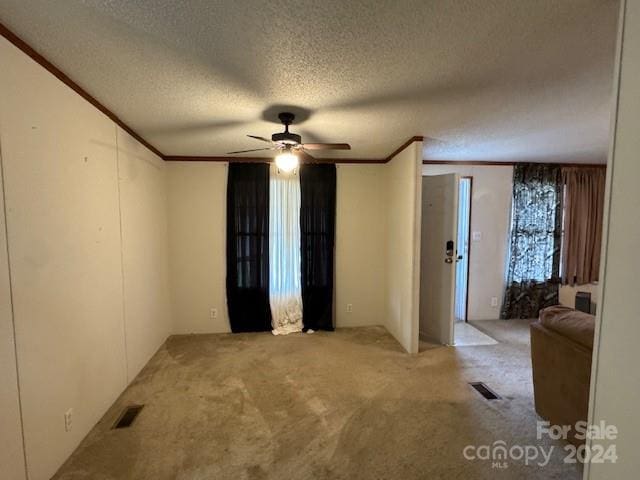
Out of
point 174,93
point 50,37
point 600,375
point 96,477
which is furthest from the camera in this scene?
point 174,93

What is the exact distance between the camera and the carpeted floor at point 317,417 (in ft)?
5.72

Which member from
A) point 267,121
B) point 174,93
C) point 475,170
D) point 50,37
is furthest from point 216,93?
point 475,170

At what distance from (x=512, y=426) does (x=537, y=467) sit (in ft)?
1.11

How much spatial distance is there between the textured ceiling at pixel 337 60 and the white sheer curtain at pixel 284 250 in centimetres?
123

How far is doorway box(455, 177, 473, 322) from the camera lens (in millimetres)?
4297

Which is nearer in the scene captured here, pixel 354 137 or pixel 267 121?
pixel 267 121

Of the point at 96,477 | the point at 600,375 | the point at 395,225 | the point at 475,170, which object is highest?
the point at 475,170

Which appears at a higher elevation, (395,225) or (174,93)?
(174,93)

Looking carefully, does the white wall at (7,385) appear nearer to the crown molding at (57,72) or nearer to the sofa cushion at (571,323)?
the crown molding at (57,72)

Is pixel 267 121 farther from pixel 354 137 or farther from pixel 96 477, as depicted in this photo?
pixel 96 477

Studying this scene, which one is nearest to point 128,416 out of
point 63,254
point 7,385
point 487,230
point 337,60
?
point 7,385

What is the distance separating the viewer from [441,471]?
5.59 feet

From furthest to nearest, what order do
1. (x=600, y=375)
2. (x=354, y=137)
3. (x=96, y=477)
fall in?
1. (x=354, y=137)
2. (x=96, y=477)
3. (x=600, y=375)

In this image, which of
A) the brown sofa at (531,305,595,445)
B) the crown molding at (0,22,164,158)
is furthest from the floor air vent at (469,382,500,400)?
the crown molding at (0,22,164,158)
